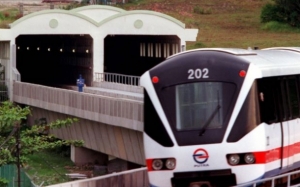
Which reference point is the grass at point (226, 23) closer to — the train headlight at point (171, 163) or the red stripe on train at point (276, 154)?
the red stripe on train at point (276, 154)

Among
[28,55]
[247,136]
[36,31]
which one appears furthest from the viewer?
[28,55]

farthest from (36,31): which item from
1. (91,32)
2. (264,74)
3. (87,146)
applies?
(264,74)

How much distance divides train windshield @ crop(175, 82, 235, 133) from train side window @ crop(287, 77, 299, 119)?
2585 millimetres

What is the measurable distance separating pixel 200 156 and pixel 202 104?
1005 mm

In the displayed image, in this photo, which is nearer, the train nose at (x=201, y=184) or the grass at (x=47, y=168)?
the train nose at (x=201, y=184)

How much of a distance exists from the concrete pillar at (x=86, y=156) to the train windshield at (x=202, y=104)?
20.3m

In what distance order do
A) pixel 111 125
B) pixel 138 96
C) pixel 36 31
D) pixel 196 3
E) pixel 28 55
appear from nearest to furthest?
pixel 111 125 < pixel 138 96 < pixel 36 31 < pixel 28 55 < pixel 196 3

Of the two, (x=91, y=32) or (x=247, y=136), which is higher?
(x=91, y=32)

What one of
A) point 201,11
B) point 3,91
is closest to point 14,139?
point 3,91

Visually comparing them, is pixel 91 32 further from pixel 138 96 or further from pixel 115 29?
pixel 138 96

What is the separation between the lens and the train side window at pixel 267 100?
17984 millimetres

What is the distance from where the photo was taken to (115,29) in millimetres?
47625

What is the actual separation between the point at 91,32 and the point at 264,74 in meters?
29.8

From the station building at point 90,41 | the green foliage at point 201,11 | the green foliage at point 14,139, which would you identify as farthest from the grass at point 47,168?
the green foliage at point 201,11
